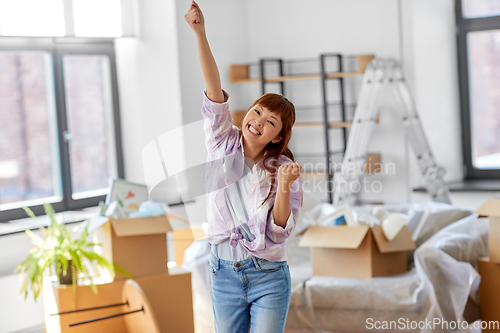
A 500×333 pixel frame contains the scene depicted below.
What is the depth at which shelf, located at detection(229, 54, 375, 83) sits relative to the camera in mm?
3682

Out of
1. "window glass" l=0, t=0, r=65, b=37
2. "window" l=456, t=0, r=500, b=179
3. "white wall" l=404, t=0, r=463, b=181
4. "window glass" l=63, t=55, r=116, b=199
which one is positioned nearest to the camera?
"window glass" l=0, t=0, r=65, b=37

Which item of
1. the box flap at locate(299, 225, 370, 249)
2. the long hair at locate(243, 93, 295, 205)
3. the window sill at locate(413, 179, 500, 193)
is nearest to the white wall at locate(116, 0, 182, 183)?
the box flap at locate(299, 225, 370, 249)

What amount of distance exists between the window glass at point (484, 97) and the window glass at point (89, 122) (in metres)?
2.45

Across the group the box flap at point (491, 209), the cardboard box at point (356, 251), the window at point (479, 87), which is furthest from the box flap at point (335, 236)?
the window at point (479, 87)

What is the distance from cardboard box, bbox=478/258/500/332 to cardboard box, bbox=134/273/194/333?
1.17 meters

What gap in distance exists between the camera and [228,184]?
1263 millimetres

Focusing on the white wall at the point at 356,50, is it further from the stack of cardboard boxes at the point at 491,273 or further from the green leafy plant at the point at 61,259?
the green leafy plant at the point at 61,259

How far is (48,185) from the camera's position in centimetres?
336

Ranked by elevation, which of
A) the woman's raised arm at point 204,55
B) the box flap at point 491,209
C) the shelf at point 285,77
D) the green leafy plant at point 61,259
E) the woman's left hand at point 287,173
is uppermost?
the shelf at point 285,77

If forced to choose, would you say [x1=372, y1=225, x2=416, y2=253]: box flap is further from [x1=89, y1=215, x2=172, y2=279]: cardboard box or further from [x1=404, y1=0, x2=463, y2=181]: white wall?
→ [x1=404, y1=0, x2=463, y2=181]: white wall

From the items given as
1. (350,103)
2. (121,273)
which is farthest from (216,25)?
(121,273)

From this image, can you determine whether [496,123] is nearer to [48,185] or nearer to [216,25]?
[216,25]

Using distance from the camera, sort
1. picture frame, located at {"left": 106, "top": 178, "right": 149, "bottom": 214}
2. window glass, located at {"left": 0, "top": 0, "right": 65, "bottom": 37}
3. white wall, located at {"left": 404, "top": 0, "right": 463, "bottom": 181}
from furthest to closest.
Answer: white wall, located at {"left": 404, "top": 0, "right": 463, "bottom": 181}, window glass, located at {"left": 0, "top": 0, "right": 65, "bottom": 37}, picture frame, located at {"left": 106, "top": 178, "right": 149, "bottom": 214}

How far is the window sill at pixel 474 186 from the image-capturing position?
351cm
